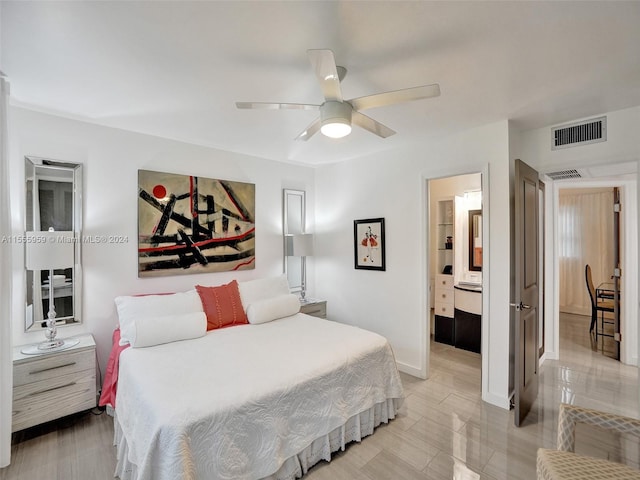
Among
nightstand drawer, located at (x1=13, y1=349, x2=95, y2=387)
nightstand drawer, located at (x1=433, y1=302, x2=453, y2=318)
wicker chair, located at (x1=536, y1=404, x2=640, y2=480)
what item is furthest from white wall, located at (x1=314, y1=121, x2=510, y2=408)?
nightstand drawer, located at (x1=13, y1=349, x2=95, y2=387)

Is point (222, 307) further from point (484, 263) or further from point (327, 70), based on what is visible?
point (484, 263)

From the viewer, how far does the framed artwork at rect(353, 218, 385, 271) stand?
378cm

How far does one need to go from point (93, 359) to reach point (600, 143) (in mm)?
4633

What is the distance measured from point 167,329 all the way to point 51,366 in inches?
33.3

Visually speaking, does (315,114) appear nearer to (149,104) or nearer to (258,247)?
(149,104)

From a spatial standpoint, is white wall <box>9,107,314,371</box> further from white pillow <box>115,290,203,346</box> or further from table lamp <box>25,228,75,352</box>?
white pillow <box>115,290,203,346</box>

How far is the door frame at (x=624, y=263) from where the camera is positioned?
3543 millimetres

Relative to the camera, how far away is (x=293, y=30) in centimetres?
158

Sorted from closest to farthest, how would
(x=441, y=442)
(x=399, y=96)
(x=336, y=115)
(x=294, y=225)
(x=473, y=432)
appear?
(x=399, y=96) < (x=336, y=115) < (x=441, y=442) < (x=473, y=432) < (x=294, y=225)

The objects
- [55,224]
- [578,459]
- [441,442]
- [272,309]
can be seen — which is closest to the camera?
[578,459]

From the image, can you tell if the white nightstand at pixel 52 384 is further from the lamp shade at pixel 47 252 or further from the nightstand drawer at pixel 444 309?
the nightstand drawer at pixel 444 309

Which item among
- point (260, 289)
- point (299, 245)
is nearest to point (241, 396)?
point (260, 289)

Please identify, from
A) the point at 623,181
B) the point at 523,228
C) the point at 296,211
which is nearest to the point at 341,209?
the point at 296,211

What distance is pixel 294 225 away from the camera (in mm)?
→ 4438
